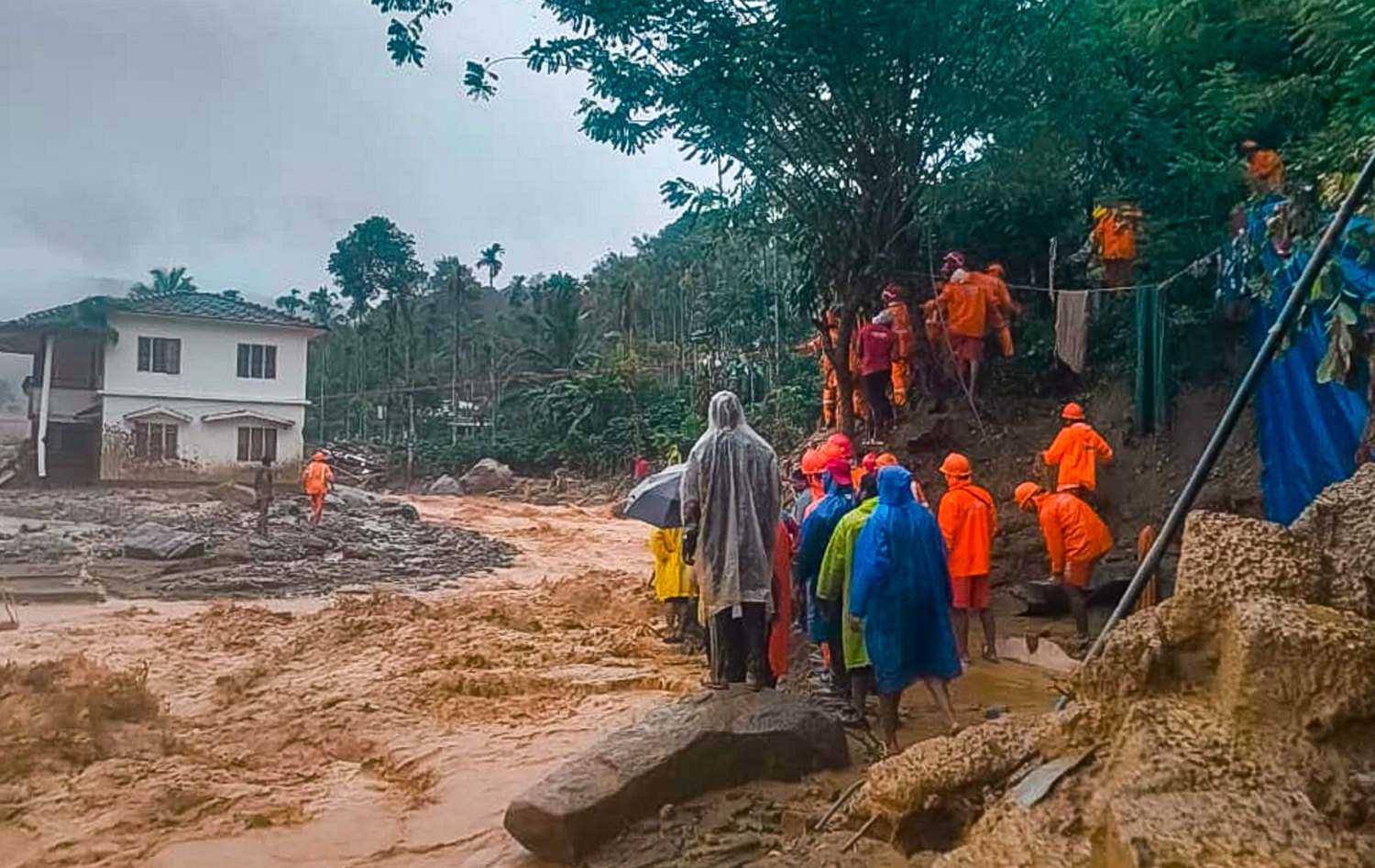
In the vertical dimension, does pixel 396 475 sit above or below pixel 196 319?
below

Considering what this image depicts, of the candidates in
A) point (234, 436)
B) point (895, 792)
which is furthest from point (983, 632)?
point (234, 436)

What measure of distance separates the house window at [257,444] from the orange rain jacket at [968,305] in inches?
963

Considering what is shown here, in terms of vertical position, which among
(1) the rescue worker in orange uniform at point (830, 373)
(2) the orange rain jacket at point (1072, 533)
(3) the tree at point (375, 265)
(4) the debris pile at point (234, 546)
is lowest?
(4) the debris pile at point (234, 546)

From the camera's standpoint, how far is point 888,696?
220 inches

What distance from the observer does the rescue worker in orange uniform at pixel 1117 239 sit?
1051 centimetres

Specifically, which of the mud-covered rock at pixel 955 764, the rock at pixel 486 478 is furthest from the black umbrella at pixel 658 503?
the rock at pixel 486 478

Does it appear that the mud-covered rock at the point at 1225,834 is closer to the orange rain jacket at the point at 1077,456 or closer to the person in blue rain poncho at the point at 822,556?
the person in blue rain poncho at the point at 822,556

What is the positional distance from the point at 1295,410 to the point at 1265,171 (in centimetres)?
233

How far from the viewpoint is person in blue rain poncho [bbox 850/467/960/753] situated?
5543 millimetres

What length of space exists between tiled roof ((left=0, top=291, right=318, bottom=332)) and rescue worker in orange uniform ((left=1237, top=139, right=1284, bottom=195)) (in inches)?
1097

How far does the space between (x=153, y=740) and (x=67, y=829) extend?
1.53 meters

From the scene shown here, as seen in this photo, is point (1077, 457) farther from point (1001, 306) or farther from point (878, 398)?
point (878, 398)

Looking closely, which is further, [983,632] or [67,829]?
[983,632]

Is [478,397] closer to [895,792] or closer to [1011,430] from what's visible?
[1011,430]
